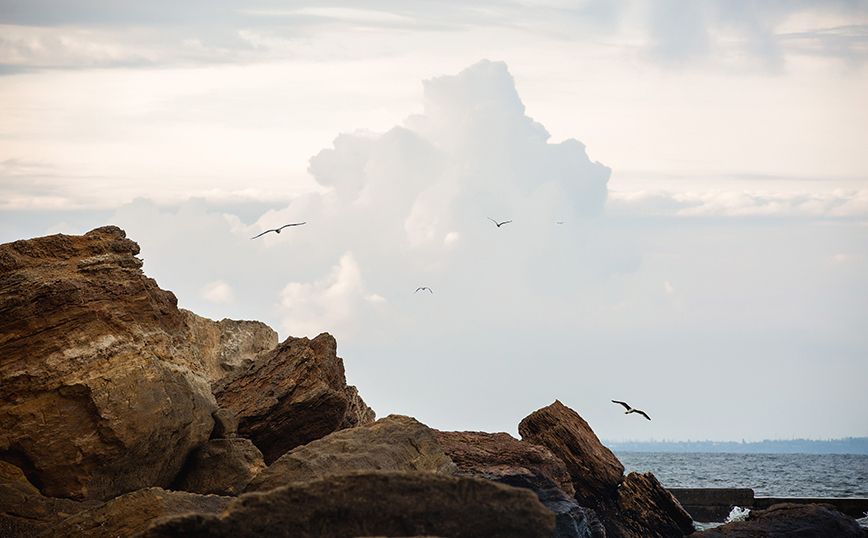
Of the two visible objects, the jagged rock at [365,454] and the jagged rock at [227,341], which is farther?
the jagged rock at [227,341]

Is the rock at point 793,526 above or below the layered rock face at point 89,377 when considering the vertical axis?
below

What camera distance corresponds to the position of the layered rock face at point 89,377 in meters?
10.5

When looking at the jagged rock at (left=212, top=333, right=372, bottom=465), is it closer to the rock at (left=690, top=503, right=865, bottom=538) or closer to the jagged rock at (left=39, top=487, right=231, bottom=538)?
the jagged rock at (left=39, top=487, right=231, bottom=538)

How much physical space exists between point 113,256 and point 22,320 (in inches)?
82.8

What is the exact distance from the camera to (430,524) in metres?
6.50

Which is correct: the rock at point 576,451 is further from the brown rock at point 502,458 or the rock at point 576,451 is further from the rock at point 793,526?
the rock at point 793,526

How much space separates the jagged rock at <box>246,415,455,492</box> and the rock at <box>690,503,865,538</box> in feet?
19.5

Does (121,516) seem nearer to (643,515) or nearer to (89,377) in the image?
(89,377)

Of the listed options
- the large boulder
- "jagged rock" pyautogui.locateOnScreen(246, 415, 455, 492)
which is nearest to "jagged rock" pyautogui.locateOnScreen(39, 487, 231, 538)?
"jagged rock" pyautogui.locateOnScreen(246, 415, 455, 492)

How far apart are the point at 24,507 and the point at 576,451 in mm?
11470

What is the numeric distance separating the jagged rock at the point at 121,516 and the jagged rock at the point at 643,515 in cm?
1052

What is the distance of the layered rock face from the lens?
10484 millimetres

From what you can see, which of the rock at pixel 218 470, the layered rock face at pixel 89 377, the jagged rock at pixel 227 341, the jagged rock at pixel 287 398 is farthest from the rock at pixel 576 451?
the layered rock face at pixel 89 377

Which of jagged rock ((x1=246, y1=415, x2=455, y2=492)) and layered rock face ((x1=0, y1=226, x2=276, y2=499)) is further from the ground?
layered rock face ((x1=0, y1=226, x2=276, y2=499))
